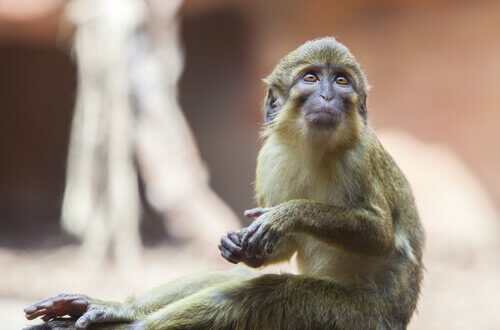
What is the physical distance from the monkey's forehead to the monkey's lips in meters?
0.34

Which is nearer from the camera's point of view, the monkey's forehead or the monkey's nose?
the monkey's nose

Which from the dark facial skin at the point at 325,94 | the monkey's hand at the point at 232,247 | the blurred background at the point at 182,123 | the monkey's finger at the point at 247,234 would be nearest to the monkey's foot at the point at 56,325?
the monkey's hand at the point at 232,247

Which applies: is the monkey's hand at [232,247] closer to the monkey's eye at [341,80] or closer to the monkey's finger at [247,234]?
the monkey's finger at [247,234]

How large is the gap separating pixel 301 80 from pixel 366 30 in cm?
809

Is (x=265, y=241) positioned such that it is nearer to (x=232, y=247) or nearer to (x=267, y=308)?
(x=232, y=247)

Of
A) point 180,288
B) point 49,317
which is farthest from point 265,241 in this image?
point 49,317

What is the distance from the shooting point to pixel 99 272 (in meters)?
13.0

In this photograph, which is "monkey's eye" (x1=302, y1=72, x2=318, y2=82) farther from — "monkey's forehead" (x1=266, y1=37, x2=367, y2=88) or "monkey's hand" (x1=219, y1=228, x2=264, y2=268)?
"monkey's hand" (x1=219, y1=228, x2=264, y2=268)

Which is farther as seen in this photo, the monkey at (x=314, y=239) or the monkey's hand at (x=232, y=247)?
the monkey at (x=314, y=239)

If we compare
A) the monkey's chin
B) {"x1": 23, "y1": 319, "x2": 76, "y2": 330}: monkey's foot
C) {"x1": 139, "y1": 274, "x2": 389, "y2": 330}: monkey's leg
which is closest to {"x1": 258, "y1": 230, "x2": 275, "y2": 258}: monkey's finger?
{"x1": 139, "y1": 274, "x2": 389, "y2": 330}: monkey's leg

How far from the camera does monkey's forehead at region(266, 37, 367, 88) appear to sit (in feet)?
16.6

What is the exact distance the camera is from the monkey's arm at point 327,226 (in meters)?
4.49

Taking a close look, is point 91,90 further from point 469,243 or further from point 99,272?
point 469,243

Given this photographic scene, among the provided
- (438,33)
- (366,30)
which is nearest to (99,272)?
(366,30)
